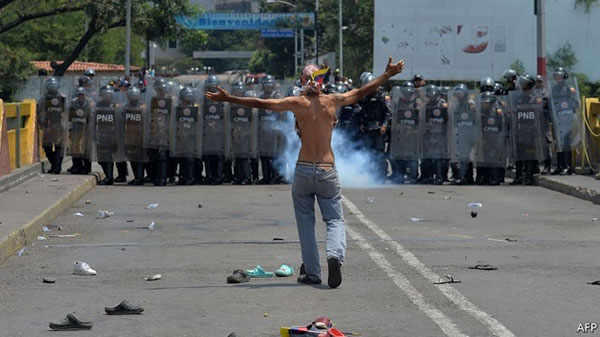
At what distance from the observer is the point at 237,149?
73.6 ft

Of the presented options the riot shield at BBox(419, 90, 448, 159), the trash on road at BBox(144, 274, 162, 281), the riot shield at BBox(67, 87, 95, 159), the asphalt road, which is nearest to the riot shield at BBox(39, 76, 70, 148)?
the riot shield at BBox(67, 87, 95, 159)

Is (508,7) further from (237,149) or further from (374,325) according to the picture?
(374,325)

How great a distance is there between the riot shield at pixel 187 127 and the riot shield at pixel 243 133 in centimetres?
62

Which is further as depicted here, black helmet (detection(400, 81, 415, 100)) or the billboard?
the billboard

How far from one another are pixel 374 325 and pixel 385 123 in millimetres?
14477

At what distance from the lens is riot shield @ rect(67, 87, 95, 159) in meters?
22.5

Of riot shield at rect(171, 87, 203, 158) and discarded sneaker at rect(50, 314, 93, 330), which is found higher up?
riot shield at rect(171, 87, 203, 158)

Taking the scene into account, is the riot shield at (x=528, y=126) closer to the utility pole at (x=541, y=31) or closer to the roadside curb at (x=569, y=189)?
the roadside curb at (x=569, y=189)

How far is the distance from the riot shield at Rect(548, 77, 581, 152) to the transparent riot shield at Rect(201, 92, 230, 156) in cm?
616

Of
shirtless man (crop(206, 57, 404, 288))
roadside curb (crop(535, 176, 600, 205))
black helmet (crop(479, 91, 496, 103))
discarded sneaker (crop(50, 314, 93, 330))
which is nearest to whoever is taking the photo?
discarded sneaker (crop(50, 314, 93, 330))

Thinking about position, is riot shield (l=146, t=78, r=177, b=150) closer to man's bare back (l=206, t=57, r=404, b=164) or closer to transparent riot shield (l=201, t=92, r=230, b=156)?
transparent riot shield (l=201, t=92, r=230, b=156)

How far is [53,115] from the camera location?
22766 millimetres

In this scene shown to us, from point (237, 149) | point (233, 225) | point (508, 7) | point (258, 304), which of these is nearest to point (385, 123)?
point (237, 149)

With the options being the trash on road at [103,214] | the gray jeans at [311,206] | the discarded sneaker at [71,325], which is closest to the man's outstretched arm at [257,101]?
the gray jeans at [311,206]
